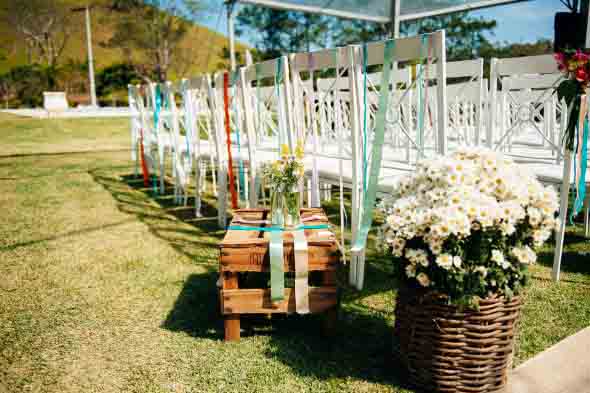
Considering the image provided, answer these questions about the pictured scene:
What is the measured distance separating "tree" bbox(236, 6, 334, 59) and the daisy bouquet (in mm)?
26306

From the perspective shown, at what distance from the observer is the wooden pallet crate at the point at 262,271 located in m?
2.24

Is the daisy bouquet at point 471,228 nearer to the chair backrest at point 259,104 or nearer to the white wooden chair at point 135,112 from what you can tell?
the chair backrest at point 259,104

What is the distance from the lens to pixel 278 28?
27781 mm

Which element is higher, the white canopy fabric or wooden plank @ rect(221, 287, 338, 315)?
the white canopy fabric

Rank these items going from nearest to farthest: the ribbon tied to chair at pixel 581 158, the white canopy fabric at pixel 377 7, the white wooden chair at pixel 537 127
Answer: the ribbon tied to chair at pixel 581 158
the white wooden chair at pixel 537 127
the white canopy fabric at pixel 377 7

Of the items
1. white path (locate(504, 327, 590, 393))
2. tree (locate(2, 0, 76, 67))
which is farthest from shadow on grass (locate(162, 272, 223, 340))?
tree (locate(2, 0, 76, 67))

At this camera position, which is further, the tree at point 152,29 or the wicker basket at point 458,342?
the tree at point 152,29

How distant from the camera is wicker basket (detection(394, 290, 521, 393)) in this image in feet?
5.81

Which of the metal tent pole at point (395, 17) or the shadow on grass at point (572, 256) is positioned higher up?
the metal tent pole at point (395, 17)

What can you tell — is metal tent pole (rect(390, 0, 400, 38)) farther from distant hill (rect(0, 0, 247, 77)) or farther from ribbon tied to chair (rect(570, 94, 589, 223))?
distant hill (rect(0, 0, 247, 77))

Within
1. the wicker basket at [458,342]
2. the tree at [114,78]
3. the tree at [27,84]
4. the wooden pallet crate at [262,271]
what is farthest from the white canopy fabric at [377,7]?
the tree at [114,78]

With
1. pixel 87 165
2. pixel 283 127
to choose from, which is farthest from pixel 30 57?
pixel 283 127

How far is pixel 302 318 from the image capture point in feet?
8.37

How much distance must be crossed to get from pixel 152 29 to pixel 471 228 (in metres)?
35.9
